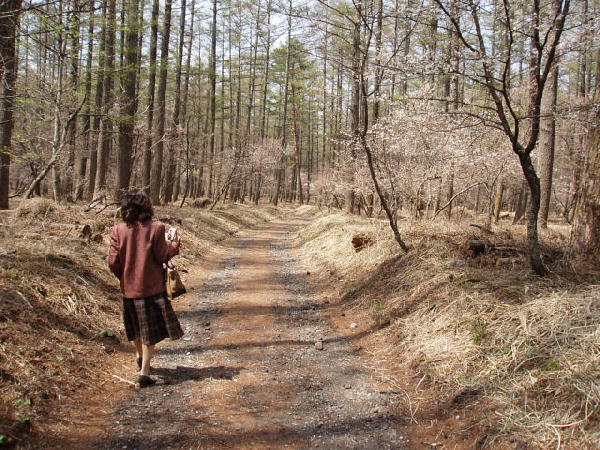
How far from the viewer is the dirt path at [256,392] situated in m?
3.17

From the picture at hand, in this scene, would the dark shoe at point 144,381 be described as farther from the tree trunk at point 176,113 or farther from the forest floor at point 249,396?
the tree trunk at point 176,113

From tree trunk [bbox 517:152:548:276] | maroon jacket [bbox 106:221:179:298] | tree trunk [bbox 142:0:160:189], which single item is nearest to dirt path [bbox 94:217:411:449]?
maroon jacket [bbox 106:221:179:298]

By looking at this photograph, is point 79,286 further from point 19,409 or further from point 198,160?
point 198,160

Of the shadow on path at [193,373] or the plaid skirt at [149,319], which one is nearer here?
the plaid skirt at [149,319]

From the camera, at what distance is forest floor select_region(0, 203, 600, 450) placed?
312cm

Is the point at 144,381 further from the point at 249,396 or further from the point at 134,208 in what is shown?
the point at 134,208

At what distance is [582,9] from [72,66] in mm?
11801

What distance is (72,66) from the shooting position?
11672mm

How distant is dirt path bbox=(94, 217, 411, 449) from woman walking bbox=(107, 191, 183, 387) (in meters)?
0.51

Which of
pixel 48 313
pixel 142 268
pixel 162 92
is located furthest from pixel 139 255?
pixel 162 92

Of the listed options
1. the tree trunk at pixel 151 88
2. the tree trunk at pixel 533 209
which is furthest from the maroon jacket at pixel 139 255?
the tree trunk at pixel 151 88

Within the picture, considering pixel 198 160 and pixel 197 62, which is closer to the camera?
pixel 198 160

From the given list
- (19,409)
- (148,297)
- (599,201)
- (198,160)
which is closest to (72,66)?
(148,297)

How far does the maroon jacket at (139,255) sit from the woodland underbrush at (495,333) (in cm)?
263
